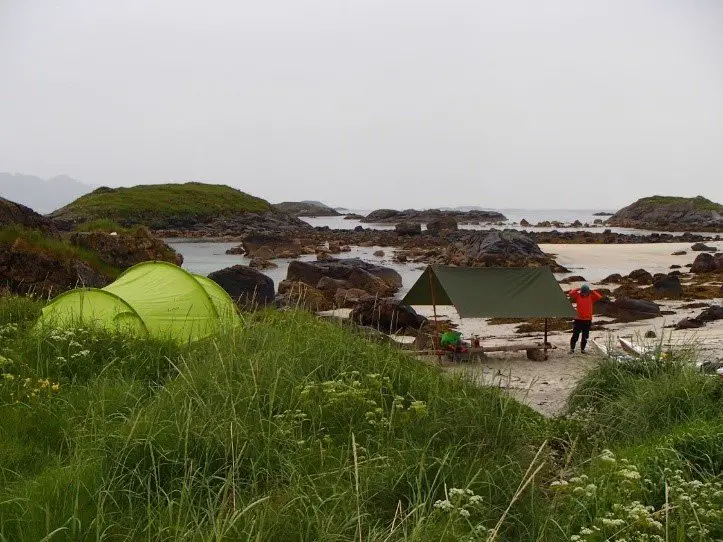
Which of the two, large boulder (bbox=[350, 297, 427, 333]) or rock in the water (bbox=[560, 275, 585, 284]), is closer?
large boulder (bbox=[350, 297, 427, 333])

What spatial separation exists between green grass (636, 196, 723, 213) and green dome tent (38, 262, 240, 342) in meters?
108

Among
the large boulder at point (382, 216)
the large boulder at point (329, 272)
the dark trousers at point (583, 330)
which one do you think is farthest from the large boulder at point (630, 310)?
the large boulder at point (382, 216)

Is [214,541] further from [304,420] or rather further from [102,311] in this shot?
[102,311]

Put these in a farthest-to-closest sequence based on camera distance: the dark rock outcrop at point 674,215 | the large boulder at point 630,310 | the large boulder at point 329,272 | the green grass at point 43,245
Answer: the dark rock outcrop at point 674,215
the large boulder at point 329,272
the large boulder at point 630,310
the green grass at point 43,245

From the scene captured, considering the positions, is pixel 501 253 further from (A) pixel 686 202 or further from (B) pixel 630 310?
(A) pixel 686 202

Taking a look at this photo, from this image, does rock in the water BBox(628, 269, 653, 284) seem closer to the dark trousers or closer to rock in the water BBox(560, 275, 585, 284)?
rock in the water BBox(560, 275, 585, 284)

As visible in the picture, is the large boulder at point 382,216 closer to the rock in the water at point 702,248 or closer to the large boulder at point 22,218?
the rock in the water at point 702,248

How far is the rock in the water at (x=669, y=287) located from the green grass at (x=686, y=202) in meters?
86.2

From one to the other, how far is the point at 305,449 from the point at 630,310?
18849 millimetres

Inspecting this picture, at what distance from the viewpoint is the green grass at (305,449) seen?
12.5 feet

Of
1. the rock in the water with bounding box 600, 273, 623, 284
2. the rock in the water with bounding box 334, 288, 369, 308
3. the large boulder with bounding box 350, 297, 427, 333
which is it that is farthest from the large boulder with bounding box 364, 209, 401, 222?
the large boulder with bounding box 350, 297, 427, 333

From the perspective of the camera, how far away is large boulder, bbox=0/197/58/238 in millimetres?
17766

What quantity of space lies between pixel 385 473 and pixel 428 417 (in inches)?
44.1

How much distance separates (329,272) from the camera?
31.6 metres
